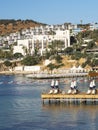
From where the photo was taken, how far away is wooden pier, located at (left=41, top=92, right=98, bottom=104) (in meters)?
50.6

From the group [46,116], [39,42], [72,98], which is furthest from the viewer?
[39,42]

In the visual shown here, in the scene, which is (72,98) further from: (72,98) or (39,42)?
(39,42)

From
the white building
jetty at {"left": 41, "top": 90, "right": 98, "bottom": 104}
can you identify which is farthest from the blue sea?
the white building

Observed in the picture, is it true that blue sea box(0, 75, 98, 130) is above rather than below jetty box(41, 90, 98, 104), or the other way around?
below

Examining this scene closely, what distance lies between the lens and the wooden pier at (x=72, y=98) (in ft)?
166

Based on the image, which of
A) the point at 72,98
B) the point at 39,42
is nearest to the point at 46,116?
the point at 72,98

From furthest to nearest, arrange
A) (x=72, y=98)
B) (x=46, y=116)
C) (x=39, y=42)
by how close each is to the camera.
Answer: (x=39, y=42) < (x=72, y=98) < (x=46, y=116)

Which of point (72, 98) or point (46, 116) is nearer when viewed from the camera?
point (46, 116)

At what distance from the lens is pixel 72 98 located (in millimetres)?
51375

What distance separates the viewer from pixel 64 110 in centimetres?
4806

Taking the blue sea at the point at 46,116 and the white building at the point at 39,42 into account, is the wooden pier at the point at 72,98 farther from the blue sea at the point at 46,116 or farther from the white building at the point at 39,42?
the white building at the point at 39,42

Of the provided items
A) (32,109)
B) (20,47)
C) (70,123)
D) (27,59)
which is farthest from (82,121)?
(20,47)

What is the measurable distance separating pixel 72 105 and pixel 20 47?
9644 centimetres

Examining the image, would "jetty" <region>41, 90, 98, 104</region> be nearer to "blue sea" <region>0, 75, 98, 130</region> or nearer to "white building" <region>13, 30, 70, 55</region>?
"blue sea" <region>0, 75, 98, 130</region>
